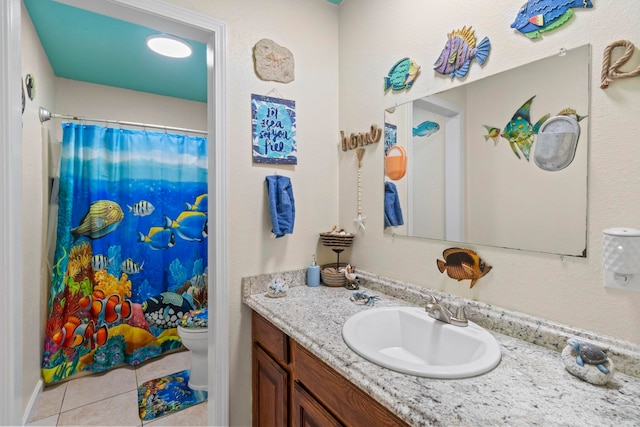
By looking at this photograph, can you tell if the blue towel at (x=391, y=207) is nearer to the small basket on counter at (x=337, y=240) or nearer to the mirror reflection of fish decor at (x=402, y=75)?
the small basket on counter at (x=337, y=240)

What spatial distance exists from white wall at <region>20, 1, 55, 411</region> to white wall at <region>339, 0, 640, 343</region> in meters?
1.88

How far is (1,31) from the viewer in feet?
3.44

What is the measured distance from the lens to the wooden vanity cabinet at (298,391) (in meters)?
0.81

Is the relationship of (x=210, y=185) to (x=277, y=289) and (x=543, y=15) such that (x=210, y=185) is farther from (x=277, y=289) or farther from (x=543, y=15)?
(x=543, y=15)

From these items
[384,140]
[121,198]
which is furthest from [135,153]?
[384,140]

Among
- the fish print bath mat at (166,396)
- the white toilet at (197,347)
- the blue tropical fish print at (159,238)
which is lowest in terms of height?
the fish print bath mat at (166,396)

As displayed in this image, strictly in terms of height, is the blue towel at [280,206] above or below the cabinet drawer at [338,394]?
above

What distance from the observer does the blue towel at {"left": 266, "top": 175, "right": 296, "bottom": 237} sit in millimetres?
1485

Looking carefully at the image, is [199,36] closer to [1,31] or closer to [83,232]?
[1,31]

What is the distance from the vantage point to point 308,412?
102cm

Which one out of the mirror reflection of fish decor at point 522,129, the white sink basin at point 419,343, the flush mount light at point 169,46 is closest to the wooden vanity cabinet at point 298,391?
the white sink basin at point 419,343

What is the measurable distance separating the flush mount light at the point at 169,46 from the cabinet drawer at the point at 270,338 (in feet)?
5.84

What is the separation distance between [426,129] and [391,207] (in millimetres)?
401

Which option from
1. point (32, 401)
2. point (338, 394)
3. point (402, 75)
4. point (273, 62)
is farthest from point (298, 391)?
point (32, 401)
